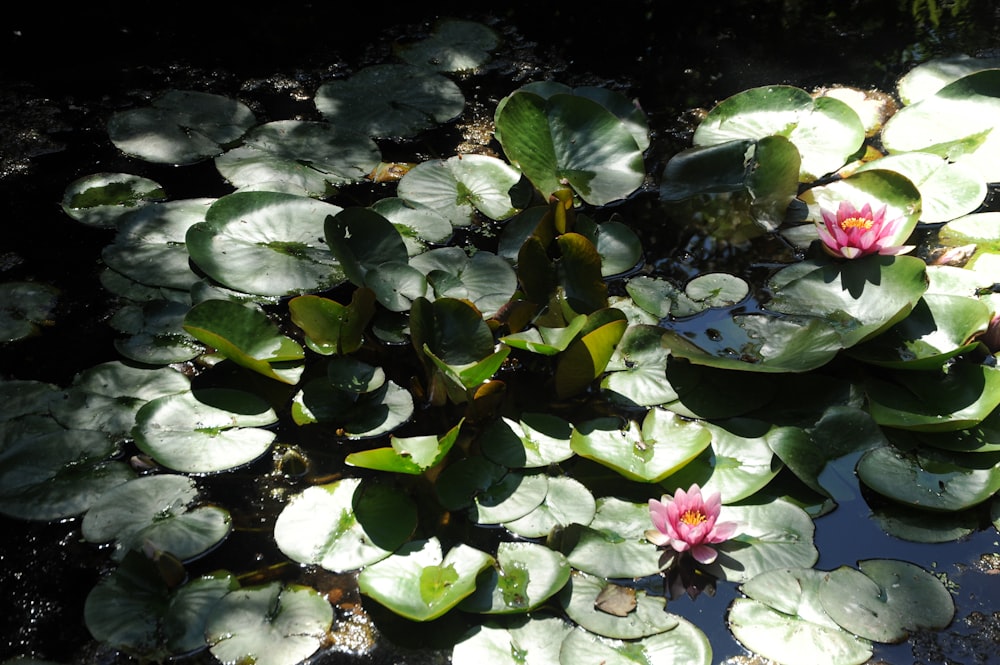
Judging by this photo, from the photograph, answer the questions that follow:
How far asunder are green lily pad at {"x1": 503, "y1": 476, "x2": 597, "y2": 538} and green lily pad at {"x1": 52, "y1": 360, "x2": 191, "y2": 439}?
903 mm

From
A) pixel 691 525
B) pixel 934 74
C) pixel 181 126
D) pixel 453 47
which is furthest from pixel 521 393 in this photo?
pixel 934 74

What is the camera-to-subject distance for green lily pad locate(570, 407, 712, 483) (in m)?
1.82

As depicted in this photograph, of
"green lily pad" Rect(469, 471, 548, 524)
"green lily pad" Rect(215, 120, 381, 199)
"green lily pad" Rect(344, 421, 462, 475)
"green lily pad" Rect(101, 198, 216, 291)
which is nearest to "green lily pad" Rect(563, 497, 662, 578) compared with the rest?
"green lily pad" Rect(469, 471, 548, 524)

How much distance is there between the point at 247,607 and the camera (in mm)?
1624

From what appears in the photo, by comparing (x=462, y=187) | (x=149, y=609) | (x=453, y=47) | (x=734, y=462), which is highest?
(x=453, y=47)

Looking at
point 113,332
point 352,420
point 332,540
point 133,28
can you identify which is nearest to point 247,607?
point 332,540

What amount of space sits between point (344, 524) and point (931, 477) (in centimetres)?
128

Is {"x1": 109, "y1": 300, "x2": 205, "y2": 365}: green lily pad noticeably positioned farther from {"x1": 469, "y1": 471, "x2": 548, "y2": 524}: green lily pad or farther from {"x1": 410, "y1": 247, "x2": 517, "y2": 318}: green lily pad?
{"x1": 469, "y1": 471, "x2": 548, "y2": 524}: green lily pad

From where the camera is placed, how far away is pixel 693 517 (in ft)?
5.66

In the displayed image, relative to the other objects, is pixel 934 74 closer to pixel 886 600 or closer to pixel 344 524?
pixel 886 600

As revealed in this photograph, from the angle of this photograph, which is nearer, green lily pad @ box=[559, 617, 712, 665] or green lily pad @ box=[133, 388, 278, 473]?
green lily pad @ box=[559, 617, 712, 665]

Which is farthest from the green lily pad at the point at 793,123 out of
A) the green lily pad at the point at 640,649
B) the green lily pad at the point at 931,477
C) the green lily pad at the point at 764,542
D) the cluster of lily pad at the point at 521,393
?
the green lily pad at the point at 640,649

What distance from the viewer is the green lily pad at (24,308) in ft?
7.29

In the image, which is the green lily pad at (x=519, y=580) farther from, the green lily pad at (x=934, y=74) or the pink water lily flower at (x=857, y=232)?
the green lily pad at (x=934, y=74)
